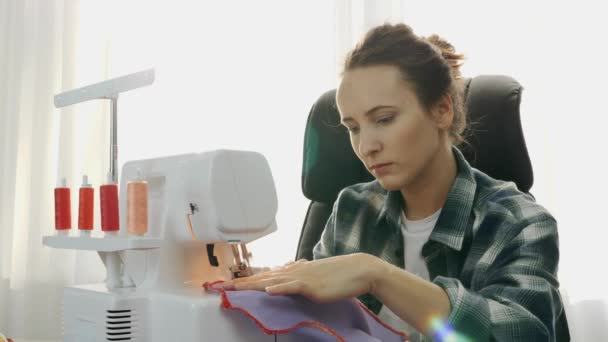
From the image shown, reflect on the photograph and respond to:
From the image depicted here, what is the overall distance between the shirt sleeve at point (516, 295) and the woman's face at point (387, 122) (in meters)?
0.23

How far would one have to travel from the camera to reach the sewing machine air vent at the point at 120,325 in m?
0.96

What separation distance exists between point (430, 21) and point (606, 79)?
Result: 28.1 inches

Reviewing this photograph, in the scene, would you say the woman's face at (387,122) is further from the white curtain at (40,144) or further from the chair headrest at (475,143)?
the white curtain at (40,144)

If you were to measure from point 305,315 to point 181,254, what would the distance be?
30 cm

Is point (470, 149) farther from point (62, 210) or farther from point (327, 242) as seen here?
point (62, 210)

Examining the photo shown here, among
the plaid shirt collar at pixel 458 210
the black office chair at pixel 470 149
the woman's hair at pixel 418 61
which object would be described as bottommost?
the plaid shirt collar at pixel 458 210

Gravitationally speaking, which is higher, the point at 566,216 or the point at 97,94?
the point at 97,94

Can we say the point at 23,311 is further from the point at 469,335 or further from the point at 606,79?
the point at 606,79

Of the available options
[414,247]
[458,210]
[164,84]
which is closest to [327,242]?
[414,247]

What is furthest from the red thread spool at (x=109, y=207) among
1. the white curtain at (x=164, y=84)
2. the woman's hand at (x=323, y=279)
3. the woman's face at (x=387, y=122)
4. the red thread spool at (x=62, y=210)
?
the white curtain at (x=164, y=84)

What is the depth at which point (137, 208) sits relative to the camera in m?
1.03

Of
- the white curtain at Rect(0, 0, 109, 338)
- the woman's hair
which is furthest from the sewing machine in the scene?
the white curtain at Rect(0, 0, 109, 338)

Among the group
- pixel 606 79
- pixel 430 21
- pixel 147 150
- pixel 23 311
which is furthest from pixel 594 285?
pixel 23 311

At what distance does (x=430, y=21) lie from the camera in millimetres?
2518
